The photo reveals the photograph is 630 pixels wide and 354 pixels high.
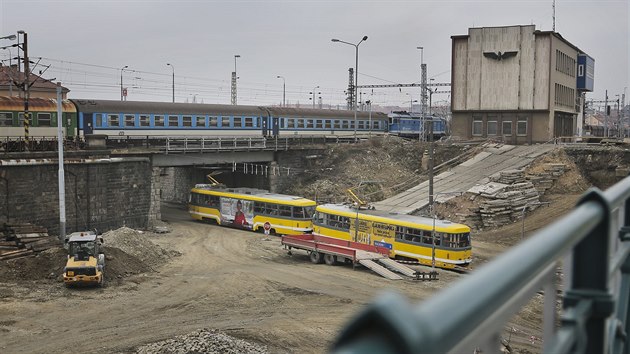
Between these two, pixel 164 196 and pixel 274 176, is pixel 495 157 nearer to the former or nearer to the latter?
pixel 274 176

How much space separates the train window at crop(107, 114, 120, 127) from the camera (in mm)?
46884

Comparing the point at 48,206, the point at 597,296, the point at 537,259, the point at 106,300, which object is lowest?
the point at 106,300

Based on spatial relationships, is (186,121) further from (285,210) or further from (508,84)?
(508,84)

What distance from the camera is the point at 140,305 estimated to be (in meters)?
24.8

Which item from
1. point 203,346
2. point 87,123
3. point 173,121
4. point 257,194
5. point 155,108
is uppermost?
point 155,108

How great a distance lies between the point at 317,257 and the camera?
34219 mm

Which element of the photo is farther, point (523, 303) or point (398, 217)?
point (398, 217)

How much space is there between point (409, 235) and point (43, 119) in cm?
2602

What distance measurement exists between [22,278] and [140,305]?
7615 millimetres

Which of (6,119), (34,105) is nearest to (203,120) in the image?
(34,105)

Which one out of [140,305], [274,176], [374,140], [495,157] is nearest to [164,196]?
[274,176]

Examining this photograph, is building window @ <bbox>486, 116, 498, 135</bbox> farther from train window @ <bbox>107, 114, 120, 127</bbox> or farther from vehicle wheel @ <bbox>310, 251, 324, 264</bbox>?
train window @ <bbox>107, 114, 120, 127</bbox>

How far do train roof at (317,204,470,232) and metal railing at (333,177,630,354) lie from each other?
1124 inches

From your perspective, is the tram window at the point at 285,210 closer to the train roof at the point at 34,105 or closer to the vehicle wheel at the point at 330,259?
the vehicle wheel at the point at 330,259
